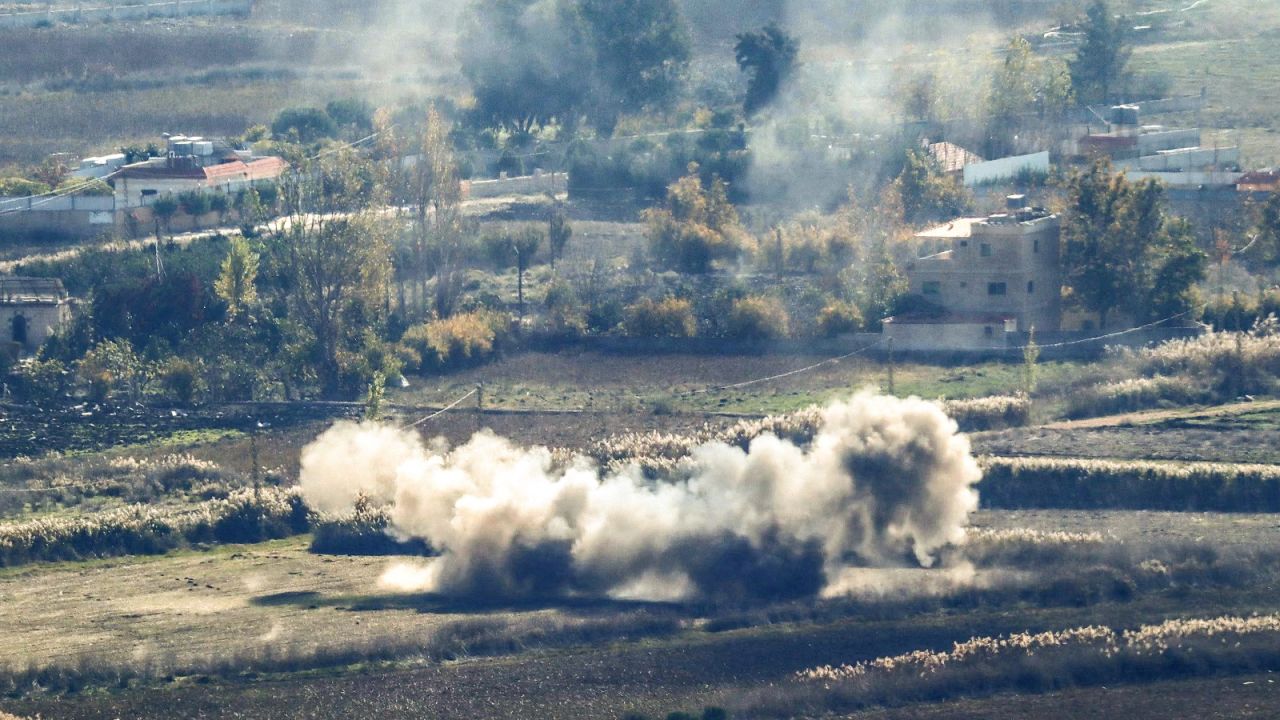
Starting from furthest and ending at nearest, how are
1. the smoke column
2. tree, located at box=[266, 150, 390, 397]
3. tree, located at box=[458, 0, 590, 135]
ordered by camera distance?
tree, located at box=[458, 0, 590, 135] → tree, located at box=[266, 150, 390, 397] → the smoke column

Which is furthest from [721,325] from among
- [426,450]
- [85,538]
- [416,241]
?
[85,538]

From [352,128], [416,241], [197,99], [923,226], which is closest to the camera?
[416,241]

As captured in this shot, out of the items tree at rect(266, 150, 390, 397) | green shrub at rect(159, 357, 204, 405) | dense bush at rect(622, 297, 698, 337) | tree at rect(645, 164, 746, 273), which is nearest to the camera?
green shrub at rect(159, 357, 204, 405)

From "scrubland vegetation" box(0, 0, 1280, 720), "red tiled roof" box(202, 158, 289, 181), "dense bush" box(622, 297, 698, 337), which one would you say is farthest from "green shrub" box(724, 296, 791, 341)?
"red tiled roof" box(202, 158, 289, 181)

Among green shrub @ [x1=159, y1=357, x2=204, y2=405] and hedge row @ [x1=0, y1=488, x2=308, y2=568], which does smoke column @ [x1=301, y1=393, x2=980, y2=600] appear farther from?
green shrub @ [x1=159, y1=357, x2=204, y2=405]

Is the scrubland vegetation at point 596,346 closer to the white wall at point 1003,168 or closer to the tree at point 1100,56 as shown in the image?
the tree at point 1100,56

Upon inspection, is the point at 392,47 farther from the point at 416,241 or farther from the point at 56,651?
the point at 56,651

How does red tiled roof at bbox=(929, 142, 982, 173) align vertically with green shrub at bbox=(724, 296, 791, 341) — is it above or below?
above
